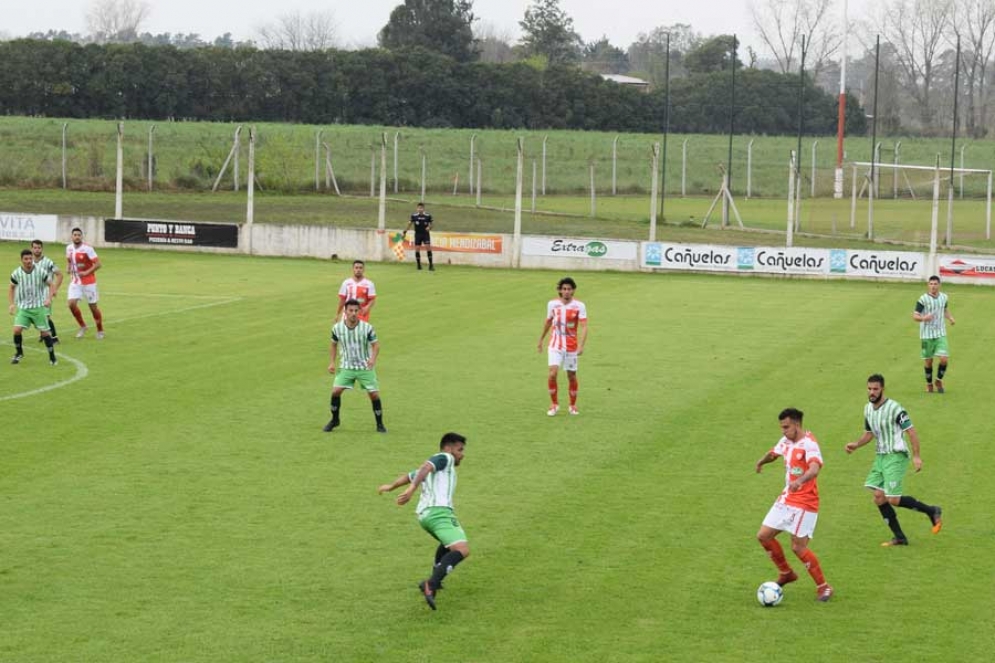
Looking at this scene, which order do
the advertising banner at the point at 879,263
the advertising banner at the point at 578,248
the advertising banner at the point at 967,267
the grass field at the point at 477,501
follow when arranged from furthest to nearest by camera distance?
the advertising banner at the point at 578,248, the advertising banner at the point at 879,263, the advertising banner at the point at 967,267, the grass field at the point at 477,501

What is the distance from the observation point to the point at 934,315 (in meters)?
23.3

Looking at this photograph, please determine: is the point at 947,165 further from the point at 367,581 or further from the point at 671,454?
the point at 367,581

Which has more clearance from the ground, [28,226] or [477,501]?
[28,226]

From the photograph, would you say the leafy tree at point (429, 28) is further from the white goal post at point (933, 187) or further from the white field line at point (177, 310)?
the white field line at point (177, 310)

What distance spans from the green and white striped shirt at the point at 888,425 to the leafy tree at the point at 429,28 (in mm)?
96279

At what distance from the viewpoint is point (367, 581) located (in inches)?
494

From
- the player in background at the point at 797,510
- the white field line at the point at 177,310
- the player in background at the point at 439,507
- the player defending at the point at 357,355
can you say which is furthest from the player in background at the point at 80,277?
the player in background at the point at 797,510

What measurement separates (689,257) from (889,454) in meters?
29.9

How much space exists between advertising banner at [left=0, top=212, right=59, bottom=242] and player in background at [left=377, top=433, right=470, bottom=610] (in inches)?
1517

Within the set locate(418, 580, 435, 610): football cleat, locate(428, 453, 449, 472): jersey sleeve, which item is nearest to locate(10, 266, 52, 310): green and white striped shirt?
locate(428, 453, 449, 472): jersey sleeve

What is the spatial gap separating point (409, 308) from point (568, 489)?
59.0 ft

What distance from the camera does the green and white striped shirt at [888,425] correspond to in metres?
13.8

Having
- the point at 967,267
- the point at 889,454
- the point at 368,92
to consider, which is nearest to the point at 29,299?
the point at 889,454

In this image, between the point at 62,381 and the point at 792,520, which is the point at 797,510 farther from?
the point at 62,381
